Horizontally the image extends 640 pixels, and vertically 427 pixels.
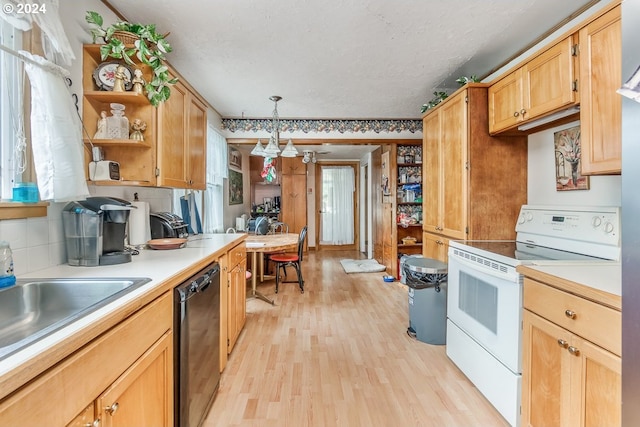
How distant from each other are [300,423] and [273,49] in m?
2.51

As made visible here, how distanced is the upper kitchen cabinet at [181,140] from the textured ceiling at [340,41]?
42 cm

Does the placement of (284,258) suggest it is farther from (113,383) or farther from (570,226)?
(113,383)

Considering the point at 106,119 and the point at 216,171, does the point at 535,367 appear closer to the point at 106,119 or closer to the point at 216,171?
the point at 106,119

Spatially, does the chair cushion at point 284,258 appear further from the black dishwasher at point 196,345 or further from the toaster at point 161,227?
the black dishwasher at point 196,345

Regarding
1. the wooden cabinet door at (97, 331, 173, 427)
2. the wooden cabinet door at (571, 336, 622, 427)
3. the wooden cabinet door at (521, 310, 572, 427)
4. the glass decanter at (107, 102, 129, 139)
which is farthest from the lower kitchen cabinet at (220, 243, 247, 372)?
the wooden cabinet door at (571, 336, 622, 427)

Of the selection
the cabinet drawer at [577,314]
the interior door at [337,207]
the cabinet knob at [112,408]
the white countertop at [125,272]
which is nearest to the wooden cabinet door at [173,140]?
the white countertop at [125,272]

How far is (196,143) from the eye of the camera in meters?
2.55

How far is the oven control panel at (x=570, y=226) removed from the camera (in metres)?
→ 1.52

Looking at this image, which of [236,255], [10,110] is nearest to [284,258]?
[236,255]

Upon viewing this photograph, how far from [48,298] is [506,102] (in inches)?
110

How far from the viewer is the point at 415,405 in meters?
1.71

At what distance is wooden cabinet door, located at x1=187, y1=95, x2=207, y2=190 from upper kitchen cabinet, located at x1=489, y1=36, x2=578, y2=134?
2.38m

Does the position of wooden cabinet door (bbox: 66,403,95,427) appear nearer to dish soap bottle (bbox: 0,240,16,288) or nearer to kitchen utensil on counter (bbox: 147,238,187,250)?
dish soap bottle (bbox: 0,240,16,288)


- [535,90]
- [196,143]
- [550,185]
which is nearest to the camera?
[535,90]
